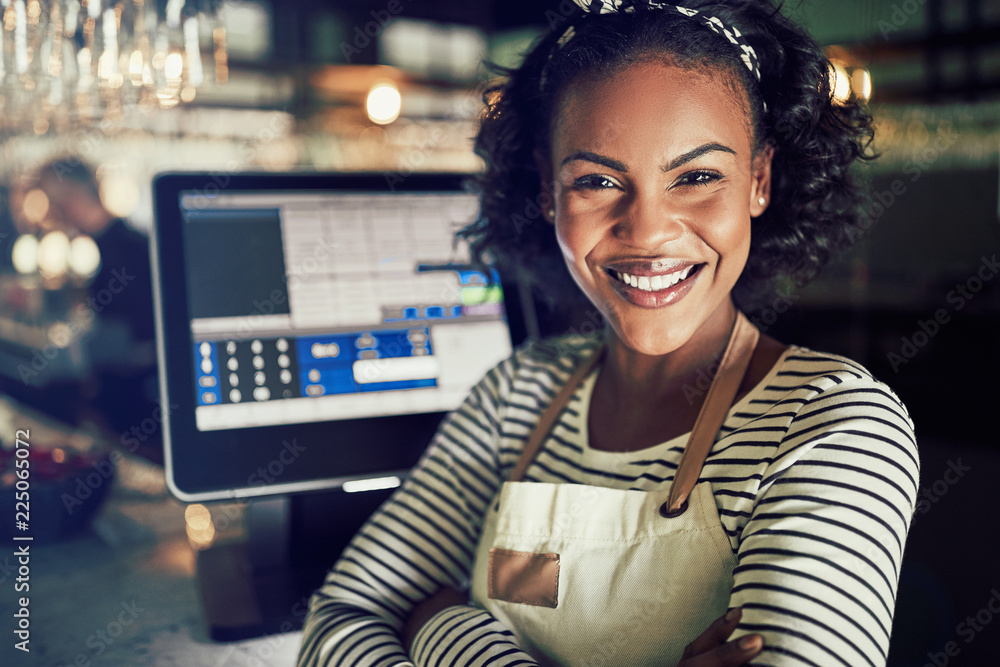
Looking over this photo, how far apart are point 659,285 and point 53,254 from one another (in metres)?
2.49

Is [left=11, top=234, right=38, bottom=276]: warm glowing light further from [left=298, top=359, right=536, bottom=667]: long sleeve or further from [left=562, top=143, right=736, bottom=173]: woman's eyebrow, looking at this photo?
[left=562, top=143, right=736, bottom=173]: woman's eyebrow

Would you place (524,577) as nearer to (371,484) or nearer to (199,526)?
(371,484)

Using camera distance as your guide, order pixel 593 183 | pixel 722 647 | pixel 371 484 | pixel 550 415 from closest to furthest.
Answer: pixel 722 647, pixel 593 183, pixel 550 415, pixel 371 484

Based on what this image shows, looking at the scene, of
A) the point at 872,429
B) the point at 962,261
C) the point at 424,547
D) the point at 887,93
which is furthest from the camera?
the point at 887,93

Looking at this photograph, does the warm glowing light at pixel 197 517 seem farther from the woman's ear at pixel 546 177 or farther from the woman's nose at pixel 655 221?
the woman's nose at pixel 655 221

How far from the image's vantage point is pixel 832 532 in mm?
636

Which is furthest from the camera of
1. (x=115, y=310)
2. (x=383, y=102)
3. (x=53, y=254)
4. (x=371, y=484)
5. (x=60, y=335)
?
(x=383, y=102)

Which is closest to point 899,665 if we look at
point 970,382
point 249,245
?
point 249,245

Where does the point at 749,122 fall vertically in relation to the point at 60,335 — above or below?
above

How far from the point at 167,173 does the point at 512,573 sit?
0.75 metres

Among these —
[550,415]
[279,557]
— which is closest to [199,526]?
[279,557]

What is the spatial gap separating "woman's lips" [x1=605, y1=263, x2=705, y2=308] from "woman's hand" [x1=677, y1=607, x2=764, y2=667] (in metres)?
0.34

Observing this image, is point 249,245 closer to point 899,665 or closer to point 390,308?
point 390,308

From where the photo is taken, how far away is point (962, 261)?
3.35m
